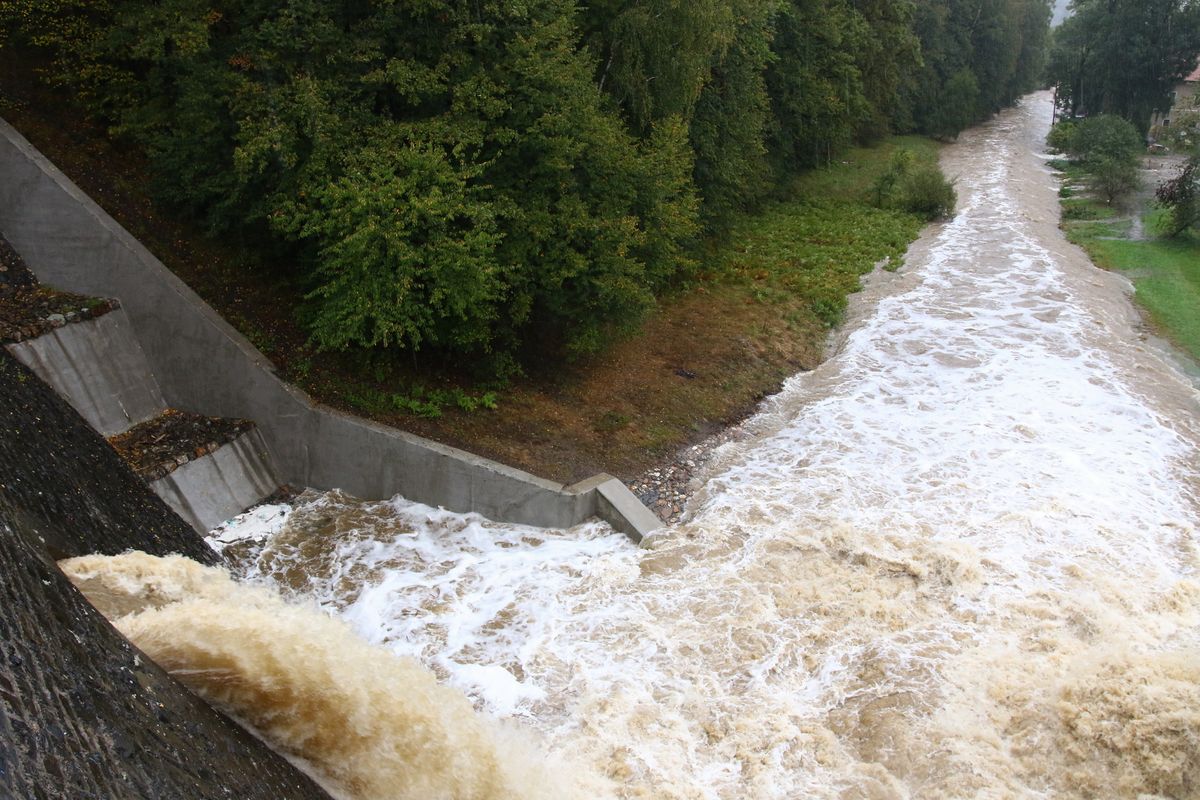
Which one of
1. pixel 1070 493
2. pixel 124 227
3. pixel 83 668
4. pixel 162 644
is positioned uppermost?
pixel 124 227

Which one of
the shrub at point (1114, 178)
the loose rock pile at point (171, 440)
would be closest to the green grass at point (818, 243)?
the shrub at point (1114, 178)

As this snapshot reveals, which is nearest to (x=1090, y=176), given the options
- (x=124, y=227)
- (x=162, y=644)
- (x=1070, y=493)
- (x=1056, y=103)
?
(x=1056, y=103)

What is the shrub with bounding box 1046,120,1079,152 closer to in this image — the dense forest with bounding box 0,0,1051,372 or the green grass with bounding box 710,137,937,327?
the green grass with bounding box 710,137,937,327

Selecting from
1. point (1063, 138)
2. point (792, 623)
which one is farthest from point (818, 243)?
point (1063, 138)

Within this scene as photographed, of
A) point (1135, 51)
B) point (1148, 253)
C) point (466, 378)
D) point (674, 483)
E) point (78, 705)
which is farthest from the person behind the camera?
point (1135, 51)

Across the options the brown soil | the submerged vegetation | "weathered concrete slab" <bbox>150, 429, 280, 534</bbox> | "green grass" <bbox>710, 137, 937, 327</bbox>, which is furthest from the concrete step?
the submerged vegetation

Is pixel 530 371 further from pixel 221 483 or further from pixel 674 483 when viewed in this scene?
pixel 221 483

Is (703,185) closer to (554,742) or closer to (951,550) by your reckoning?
(951,550)
